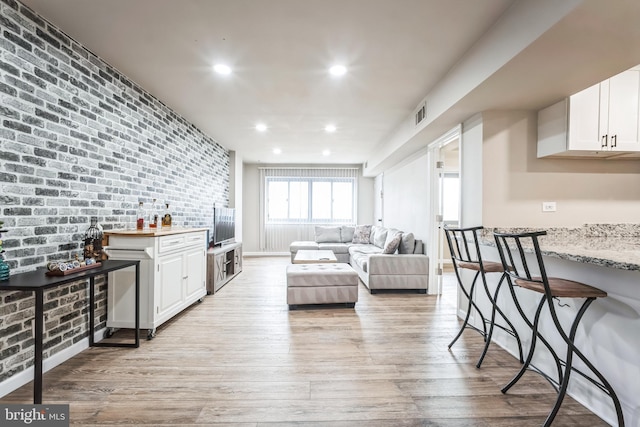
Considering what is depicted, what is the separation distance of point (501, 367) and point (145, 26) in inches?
143

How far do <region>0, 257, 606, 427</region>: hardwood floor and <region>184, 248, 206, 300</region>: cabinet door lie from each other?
367 mm

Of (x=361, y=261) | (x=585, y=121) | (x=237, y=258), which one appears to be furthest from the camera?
(x=237, y=258)

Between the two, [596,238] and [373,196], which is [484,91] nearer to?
[596,238]

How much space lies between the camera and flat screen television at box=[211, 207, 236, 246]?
4.62 m

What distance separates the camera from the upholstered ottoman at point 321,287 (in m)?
3.47

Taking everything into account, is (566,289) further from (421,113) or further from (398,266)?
(398,266)

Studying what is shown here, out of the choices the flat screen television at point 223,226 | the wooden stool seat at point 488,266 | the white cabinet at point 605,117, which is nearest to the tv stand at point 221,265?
the flat screen television at point 223,226

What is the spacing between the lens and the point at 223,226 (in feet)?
16.2

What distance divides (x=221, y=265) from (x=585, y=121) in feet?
14.8

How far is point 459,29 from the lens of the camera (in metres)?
2.09

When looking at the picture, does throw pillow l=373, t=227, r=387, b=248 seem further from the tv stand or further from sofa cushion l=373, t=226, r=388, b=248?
the tv stand

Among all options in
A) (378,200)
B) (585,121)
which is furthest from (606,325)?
(378,200)

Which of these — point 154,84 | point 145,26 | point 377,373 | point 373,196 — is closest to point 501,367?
point 377,373

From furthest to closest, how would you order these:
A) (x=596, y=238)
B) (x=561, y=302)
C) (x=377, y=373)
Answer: (x=596, y=238) < (x=377, y=373) < (x=561, y=302)
